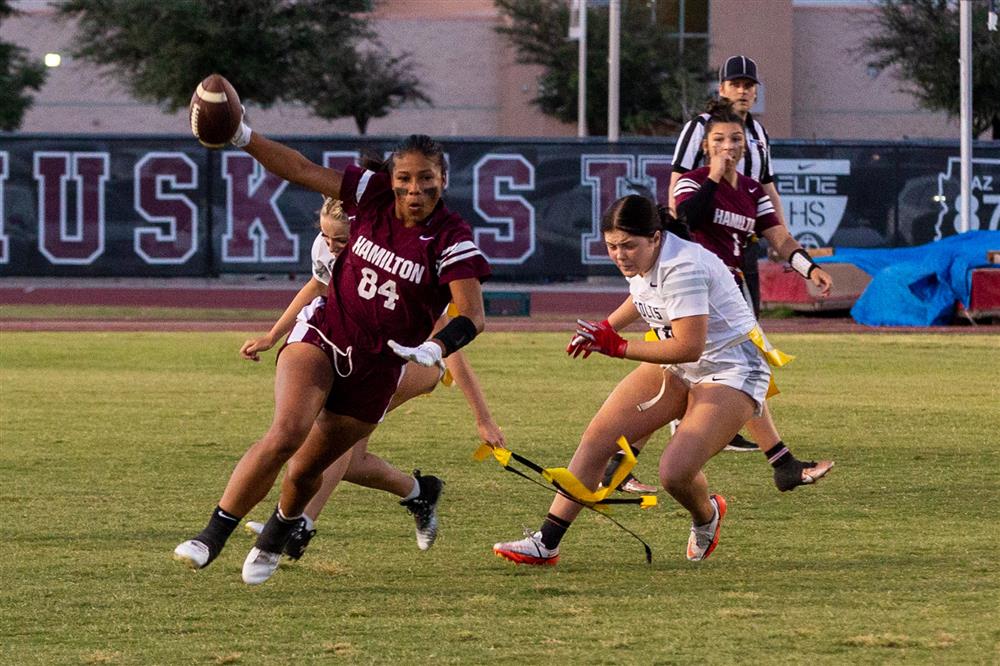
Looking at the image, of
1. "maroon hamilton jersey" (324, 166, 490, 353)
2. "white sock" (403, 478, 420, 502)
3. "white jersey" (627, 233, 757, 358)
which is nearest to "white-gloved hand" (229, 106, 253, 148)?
"maroon hamilton jersey" (324, 166, 490, 353)

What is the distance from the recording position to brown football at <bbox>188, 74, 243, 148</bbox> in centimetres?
611

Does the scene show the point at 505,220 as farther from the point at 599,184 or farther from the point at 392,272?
the point at 392,272

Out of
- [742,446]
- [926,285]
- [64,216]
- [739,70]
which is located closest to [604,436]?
[739,70]

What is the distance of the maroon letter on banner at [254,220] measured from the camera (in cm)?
2523

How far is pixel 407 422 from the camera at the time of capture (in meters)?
11.6

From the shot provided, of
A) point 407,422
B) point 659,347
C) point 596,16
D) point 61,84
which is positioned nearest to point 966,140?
point 407,422

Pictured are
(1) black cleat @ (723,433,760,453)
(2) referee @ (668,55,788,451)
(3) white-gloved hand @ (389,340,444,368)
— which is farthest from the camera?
(1) black cleat @ (723,433,760,453)

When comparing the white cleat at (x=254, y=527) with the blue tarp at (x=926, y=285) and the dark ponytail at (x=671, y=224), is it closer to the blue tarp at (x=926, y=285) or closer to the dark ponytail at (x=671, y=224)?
the dark ponytail at (x=671, y=224)

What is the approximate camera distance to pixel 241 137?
6246 millimetres

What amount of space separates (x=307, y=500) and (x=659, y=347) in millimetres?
1413

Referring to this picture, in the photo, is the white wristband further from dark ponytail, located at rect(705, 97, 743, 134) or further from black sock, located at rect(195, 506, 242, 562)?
dark ponytail, located at rect(705, 97, 743, 134)

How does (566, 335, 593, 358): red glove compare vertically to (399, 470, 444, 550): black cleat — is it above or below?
above

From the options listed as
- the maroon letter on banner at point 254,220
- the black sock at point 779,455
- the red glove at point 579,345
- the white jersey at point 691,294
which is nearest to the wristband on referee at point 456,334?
the red glove at point 579,345

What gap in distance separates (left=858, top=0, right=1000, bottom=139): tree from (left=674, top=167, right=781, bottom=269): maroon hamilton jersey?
3917 centimetres
